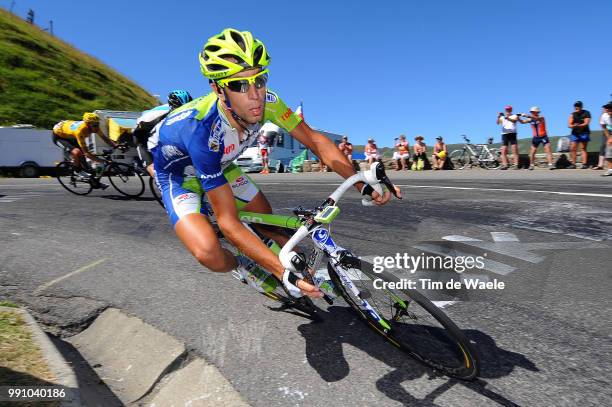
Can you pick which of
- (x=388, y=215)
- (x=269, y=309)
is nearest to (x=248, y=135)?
(x=269, y=309)

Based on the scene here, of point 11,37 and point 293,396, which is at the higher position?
point 11,37

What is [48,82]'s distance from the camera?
1747 inches

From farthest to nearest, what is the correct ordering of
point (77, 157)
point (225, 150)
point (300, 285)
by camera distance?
point (77, 157)
point (225, 150)
point (300, 285)

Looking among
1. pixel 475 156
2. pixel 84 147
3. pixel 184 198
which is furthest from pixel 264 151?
pixel 184 198

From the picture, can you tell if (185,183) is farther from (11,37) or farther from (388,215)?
(11,37)

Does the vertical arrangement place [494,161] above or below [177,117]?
below

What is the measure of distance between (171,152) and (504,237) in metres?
4.31

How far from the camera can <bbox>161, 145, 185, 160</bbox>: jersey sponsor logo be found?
12.4 feet

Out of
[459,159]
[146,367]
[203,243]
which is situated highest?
[459,159]

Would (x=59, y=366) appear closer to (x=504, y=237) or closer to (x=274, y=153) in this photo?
(x=504, y=237)

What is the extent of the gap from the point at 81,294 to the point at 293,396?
9.77 feet

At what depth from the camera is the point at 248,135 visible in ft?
12.2

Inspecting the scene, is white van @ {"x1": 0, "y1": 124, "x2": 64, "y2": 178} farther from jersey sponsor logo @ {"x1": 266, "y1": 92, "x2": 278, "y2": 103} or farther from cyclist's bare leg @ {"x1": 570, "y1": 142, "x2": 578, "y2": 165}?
cyclist's bare leg @ {"x1": 570, "y1": 142, "x2": 578, "y2": 165}

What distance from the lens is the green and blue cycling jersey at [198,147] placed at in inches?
127
